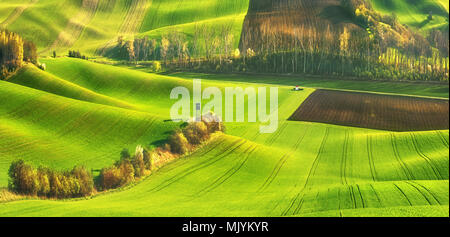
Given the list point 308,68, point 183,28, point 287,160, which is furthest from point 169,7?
point 287,160

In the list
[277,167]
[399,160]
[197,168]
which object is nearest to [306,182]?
[277,167]

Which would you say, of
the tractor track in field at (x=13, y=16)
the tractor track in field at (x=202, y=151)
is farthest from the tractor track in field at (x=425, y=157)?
the tractor track in field at (x=13, y=16)

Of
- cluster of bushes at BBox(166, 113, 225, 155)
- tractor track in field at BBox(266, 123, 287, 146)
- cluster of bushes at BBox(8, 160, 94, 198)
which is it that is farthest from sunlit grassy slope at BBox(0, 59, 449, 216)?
cluster of bushes at BBox(8, 160, 94, 198)

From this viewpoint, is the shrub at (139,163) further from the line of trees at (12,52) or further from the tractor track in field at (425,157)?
the tractor track in field at (425,157)

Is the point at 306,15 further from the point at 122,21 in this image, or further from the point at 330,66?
the point at 122,21

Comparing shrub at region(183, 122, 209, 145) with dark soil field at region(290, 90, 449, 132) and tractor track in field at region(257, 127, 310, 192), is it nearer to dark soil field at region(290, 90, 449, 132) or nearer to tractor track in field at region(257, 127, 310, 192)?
tractor track in field at region(257, 127, 310, 192)

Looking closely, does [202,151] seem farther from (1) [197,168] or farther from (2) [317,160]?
(2) [317,160]
